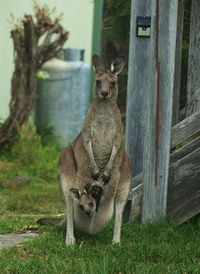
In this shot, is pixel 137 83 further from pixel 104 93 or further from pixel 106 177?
pixel 106 177

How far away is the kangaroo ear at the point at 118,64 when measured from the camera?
22.2ft

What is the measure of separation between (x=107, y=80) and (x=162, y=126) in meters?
0.63

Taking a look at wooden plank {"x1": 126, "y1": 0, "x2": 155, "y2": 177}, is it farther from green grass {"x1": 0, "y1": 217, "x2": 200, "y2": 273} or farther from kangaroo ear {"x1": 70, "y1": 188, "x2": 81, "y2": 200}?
kangaroo ear {"x1": 70, "y1": 188, "x2": 81, "y2": 200}

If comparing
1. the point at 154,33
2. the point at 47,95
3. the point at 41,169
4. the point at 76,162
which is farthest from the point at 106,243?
the point at 47,95

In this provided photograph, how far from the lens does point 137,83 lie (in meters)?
7.55

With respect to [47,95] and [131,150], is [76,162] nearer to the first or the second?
[131,150]

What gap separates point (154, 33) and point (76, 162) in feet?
4.14

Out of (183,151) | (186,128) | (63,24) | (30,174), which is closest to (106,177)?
(186,128)

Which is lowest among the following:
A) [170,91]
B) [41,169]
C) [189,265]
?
[41,169]

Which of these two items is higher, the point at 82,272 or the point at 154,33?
the point at 154,33

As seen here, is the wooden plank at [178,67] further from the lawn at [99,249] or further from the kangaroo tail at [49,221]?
the kangaroo tail at [49,221]

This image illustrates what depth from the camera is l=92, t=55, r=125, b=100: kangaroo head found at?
6758mm

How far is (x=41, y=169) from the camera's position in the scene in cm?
1209

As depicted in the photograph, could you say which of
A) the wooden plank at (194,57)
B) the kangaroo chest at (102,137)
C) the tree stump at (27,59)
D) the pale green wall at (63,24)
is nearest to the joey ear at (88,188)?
the kangaroo chest at (102,137)
